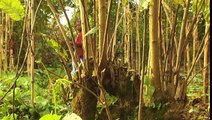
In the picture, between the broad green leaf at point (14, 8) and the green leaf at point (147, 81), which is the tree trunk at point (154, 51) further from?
the broad green leaf at point (14, 8)

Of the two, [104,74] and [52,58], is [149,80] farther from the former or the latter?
[52,58]

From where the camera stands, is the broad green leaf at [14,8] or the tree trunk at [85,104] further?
the tree trunk at [85,104]

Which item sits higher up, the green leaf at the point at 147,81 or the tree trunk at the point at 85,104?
the green leaf at the point at 147,81

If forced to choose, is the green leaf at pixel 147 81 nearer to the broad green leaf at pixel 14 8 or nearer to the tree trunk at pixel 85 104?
the tree trunk at pixel 85 104

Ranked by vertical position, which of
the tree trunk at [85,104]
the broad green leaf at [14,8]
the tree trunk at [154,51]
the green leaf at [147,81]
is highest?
the broad green leaf at [14,8]

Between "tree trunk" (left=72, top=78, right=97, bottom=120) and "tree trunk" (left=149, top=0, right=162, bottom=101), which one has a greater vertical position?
"tree trunk" (left=149, top=0, right=162, bottom=101)

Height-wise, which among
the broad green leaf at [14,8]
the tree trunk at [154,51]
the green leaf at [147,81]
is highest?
the broad green leaf at [14,8]

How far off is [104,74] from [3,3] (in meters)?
0.62

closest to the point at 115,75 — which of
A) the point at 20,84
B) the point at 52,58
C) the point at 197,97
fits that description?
the point at 197,97

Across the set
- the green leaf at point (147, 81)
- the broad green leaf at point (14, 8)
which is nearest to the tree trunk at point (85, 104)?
the green leaf at point (147, 81)

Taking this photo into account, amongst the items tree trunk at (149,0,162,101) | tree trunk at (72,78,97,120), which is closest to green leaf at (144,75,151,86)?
tree trunk at (149,0,162,101)

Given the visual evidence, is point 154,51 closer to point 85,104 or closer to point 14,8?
point 85,104

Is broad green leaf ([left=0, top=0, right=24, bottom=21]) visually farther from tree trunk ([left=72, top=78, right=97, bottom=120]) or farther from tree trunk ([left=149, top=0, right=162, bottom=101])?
tree trunk ([left=149, top=0, right=162, bottom=101])

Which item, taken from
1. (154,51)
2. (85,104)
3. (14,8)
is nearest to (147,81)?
(154,51)
